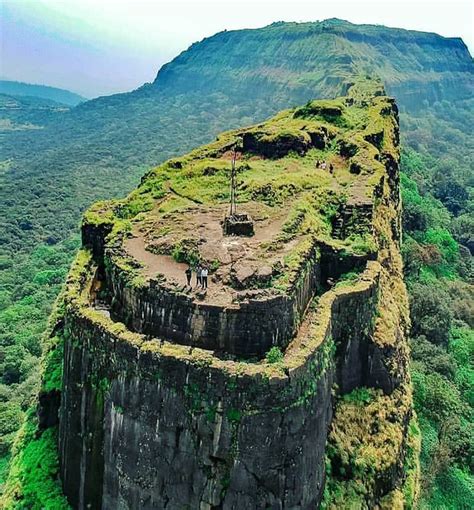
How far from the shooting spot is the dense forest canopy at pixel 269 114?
34.5 m

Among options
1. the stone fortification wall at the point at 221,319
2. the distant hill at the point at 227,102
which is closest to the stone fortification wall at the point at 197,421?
the stone fortification wall at the point at 221,319

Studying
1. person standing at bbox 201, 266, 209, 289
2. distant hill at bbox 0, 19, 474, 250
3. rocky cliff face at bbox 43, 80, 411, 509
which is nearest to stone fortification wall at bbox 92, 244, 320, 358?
rocky cliff face at bbox 43, 80, 411, 509

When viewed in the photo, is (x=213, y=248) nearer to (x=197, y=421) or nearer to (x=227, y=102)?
(x=197, y=421)

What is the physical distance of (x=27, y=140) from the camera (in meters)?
168

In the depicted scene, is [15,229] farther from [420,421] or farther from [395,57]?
[395,57]

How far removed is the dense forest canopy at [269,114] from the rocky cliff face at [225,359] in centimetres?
922

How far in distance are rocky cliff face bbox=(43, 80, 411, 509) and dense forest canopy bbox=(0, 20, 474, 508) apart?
9.22 meters

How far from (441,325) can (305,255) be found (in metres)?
20.8

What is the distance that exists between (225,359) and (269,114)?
13376cm

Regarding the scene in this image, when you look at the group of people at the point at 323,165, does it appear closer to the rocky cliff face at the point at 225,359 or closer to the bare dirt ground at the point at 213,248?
the rocky cliff face at the point at 225,359

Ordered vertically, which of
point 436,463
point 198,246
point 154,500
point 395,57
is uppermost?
point 395,57

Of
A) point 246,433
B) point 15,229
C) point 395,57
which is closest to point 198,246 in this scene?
point 246,433

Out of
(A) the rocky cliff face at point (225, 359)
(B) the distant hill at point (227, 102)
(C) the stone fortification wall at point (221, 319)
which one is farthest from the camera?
(B) the distant hill at point (227, 102)

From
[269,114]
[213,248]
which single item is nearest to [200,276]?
[213,248]
